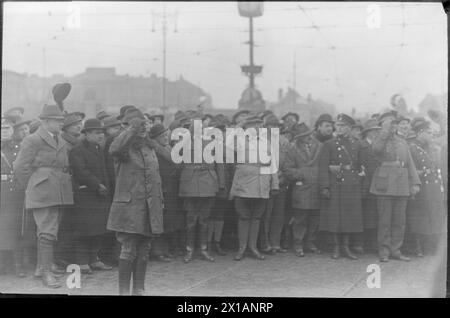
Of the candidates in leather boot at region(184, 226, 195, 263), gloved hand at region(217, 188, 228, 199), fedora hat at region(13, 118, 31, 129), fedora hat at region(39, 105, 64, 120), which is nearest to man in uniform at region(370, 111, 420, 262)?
gloved hand at region(217, 188, 228, 199)

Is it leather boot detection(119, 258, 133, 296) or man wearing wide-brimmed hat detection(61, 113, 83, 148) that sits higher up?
man wearing wide-brimmed hat detection(61, 113, 83, 148)

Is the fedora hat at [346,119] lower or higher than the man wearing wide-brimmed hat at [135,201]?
higher

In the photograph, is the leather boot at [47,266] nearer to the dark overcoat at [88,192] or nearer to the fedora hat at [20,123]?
the dark overcoat at [88,192]

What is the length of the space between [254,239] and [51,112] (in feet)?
4.92

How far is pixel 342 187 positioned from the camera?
3682 mm

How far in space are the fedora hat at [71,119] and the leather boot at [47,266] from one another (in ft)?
2.51

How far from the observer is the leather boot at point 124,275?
3.57 m

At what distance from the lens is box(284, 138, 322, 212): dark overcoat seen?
367 centimetres

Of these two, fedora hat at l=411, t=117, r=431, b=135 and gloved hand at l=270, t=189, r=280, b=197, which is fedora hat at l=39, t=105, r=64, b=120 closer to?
gloved hand at l=270, t=189, r=280, b=197

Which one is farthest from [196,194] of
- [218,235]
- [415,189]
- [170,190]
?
[415,189]

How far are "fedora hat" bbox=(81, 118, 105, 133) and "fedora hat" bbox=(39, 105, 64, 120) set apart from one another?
154 mm

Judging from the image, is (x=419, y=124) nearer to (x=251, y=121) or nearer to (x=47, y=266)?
(x=251, y=121)

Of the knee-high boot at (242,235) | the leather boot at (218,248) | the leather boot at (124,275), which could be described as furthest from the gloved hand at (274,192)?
the leather boot at (124,275)
